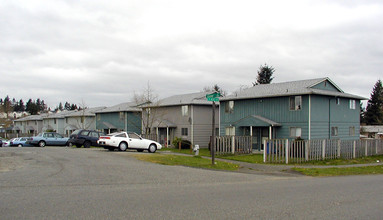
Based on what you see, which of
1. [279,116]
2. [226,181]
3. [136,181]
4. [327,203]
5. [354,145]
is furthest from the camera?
[279,116]

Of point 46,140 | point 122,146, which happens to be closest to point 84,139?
point 46,140

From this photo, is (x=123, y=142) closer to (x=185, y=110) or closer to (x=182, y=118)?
(x=185, y=110)

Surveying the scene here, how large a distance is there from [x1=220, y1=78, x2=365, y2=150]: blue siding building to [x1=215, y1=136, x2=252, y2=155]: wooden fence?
3.19 metres

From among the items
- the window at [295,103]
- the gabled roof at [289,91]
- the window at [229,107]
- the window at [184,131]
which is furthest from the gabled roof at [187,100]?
the window at [295,103]

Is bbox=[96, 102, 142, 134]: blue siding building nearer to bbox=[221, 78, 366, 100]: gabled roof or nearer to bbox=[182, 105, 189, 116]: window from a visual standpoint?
bbox=[182, 105, 189, 116]: window

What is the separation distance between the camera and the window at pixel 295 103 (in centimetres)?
3130

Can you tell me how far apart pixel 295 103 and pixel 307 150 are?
963 cm

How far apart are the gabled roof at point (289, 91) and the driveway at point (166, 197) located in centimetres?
1858

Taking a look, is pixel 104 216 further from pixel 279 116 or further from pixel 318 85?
pixel 318 85

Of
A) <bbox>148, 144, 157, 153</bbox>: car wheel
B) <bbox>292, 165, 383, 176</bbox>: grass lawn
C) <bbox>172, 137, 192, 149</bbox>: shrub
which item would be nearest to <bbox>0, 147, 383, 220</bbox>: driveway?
<bbox>292, 165, 383, 176</bbox>: grass lawn

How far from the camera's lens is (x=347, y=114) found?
116 ft

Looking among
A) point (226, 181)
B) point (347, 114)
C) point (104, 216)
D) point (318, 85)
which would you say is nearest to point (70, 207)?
point (104, 216)

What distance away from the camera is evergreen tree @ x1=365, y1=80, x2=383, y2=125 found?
80000 millimetres

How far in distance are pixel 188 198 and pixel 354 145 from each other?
21.4 meters
